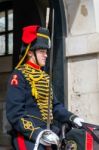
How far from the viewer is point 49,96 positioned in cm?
359

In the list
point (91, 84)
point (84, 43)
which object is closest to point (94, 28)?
point (84, 43)

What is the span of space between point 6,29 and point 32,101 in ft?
14.4

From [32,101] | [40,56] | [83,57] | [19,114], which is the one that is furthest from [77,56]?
[19,114]

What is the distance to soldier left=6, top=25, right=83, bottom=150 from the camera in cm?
349

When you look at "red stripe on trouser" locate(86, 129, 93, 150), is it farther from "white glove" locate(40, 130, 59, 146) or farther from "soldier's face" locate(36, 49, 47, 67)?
"soldier's face" locate(36, 49, 47, 67)

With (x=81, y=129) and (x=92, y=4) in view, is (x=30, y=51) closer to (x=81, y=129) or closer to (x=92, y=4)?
(x=81, y=129)

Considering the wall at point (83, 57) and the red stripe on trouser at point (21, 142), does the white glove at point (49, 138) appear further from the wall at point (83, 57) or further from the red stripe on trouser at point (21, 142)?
the wall at point (83, 57)

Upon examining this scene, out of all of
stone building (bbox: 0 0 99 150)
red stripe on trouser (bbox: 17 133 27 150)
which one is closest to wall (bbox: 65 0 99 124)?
stone building (bbox: 0 0 99 150)

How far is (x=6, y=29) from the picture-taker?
309 inches

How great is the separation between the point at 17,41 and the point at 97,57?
1.84m

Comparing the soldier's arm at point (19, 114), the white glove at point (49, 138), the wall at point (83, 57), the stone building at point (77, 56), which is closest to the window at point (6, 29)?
the stone building at point (77, 56)

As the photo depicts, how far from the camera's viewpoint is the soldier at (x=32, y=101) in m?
3.49

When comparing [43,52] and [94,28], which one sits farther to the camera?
[94,28]

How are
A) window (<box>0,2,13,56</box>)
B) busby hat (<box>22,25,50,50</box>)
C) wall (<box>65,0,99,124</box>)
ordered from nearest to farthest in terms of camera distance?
busby hat (<box>22,25,50,50</box>)
wall (<box>65,0,99,124</box>)
window (<box>0,2,13,56</box>)
